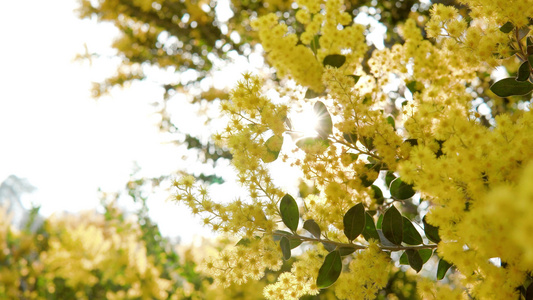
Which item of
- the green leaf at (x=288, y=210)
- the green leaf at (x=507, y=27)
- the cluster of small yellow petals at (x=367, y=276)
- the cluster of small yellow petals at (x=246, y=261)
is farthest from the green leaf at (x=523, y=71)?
the cluster of small yellow petals at (x=246, y=261)

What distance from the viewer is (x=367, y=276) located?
1.03m

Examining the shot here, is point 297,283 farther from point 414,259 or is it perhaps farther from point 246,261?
point 414,259

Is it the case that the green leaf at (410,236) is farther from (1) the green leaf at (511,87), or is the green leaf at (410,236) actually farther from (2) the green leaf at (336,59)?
(2) the green leaf at (336,59)

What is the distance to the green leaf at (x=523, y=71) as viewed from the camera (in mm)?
1079

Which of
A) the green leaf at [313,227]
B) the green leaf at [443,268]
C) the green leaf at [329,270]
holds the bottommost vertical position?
the green leaf at [443,268]

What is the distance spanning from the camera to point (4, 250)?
6.88 m

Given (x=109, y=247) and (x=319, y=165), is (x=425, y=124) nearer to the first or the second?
(x=319, y=165)

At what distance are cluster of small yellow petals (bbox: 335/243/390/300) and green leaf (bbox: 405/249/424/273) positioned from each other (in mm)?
116

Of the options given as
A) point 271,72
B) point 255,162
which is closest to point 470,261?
point 255,162

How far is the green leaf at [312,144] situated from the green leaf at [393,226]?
0.93ft

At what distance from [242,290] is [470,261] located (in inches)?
123

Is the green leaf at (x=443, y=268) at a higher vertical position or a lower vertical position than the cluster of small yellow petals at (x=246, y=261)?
lower

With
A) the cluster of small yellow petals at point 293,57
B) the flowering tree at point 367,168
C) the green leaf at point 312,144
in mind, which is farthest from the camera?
the cluster of small yellow petals at point 293,57

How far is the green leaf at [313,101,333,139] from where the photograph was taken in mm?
1226
